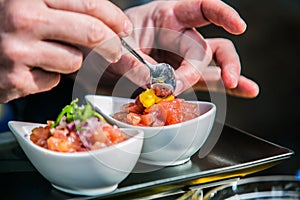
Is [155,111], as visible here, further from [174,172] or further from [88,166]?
[88,166]

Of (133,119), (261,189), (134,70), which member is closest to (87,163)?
(133,119)

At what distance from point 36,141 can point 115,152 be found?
0.18 meters

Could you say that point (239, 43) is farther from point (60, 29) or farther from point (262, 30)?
point (60, 29)

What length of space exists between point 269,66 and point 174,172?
4.95 ft

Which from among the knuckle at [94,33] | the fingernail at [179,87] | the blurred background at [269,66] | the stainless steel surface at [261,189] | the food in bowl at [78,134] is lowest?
the blurred background at [269,66]

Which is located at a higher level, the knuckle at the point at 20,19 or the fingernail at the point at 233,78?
the knuckle at the point at 20,19

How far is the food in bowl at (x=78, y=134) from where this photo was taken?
901mm

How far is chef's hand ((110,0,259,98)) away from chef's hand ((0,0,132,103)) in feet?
1.09

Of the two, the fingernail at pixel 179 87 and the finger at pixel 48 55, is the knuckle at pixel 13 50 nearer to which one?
the finger at pixel 48 55

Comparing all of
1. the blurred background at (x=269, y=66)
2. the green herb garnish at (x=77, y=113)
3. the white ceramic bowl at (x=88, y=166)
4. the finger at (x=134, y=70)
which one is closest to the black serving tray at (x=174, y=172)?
the white ceramic bowl at (x=88, y=166)

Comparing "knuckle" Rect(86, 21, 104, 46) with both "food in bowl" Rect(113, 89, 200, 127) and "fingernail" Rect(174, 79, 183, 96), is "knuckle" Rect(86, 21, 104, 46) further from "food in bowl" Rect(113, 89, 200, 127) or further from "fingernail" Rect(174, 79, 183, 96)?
"fingernail" Rect(174, 79, 183, 96)

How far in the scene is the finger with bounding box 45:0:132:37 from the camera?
936mm

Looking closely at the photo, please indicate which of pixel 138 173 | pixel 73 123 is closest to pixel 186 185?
→ pixel 138 173

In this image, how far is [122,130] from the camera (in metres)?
0.99
